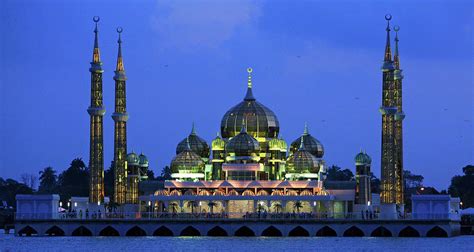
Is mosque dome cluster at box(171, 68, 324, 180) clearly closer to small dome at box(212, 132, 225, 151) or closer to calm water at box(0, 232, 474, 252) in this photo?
small dome at box(212, 132, 225, 151)

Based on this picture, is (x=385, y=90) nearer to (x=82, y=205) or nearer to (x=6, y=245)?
(x=82, y=205)

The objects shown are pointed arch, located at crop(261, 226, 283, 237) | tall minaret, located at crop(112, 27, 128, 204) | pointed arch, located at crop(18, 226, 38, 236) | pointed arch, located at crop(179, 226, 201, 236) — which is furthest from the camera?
tall minaret, located at crop(112, 27, 128, 204)

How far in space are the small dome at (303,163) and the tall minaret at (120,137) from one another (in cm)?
1397

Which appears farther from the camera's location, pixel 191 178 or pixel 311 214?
pixel 191 178

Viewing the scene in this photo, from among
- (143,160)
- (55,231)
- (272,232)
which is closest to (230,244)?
(272,232)

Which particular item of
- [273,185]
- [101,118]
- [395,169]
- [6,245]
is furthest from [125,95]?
[6,245]

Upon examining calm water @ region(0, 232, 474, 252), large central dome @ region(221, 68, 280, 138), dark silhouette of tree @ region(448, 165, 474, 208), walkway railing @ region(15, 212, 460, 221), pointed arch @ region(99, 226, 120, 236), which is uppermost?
large central dome @ region(221, 68, 280, 138)

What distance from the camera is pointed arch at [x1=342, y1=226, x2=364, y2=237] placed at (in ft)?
418

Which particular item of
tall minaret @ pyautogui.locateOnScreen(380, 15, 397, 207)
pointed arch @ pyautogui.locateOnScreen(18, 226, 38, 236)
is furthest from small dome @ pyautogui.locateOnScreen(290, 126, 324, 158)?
pointed arch @ pyautogui.locateOnScreen(18, 226, 38, 236)

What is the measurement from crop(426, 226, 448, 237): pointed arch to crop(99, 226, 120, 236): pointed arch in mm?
23715

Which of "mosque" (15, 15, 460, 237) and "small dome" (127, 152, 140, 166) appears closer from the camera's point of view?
"mosque" (15, 15, 460, 237)

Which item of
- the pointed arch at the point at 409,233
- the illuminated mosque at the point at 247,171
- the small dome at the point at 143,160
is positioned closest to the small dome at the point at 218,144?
the illuminated mosque at the point at 247,171

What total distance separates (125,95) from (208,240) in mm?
26116

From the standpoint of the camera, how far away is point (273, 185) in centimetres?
13925
